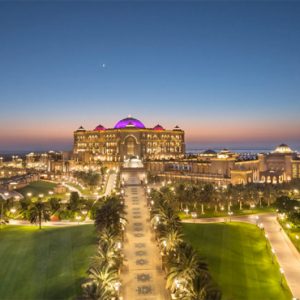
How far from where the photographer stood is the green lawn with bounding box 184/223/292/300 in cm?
3369

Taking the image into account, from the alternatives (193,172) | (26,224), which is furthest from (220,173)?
(26,224)

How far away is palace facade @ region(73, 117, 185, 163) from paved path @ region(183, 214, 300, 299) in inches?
3108

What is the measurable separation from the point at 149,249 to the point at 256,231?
19.3 meters

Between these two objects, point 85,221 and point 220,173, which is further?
point 220,173

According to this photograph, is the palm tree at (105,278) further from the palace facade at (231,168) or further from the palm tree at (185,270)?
the palace facade at (231,168)

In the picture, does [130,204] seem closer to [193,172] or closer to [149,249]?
[149,249]

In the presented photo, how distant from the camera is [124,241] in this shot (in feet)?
139

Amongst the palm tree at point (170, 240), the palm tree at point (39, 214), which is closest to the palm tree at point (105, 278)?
the palm tree at point (170, 240)

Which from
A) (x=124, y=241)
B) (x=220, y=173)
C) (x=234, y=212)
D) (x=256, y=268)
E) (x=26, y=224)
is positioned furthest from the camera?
(x=220, y=173)

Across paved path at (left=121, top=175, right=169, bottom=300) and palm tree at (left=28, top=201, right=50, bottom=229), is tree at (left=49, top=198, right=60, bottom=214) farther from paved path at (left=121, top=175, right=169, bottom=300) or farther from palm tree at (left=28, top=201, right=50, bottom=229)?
paved path at (left=121, top=175, right=169, bottom=300)

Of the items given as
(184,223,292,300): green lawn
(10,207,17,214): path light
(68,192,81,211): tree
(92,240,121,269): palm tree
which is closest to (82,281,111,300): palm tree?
(92,240,121,269): palm tree

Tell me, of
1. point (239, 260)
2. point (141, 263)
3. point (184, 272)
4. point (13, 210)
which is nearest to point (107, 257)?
point (141, 263)

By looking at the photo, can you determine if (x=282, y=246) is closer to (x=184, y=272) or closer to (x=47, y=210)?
(x=184, y=272)

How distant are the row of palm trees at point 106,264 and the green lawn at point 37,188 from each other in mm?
46074
